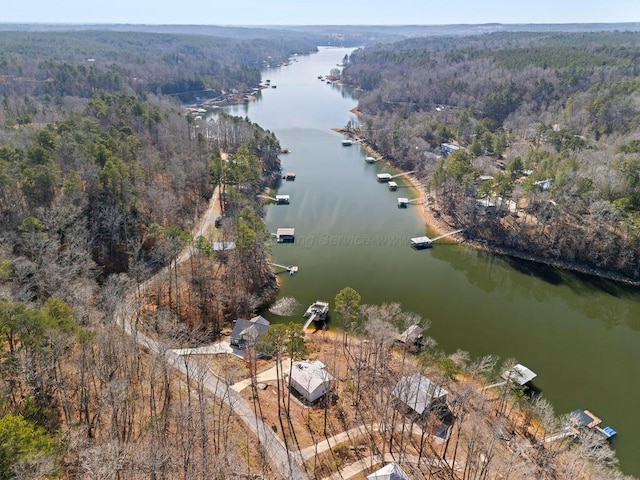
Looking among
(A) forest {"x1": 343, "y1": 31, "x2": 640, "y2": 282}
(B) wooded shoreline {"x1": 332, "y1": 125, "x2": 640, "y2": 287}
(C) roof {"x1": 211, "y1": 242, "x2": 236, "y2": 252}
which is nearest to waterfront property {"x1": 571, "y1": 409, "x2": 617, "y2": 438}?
(B) wooded shoreline {"x1": 332, "y1": 125, "x2": 640, "y2": 287}

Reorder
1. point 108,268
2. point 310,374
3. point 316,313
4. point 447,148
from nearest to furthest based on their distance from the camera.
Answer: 1. point 310,374
2. point 316,313
3. point 108,268
4. point 447,148

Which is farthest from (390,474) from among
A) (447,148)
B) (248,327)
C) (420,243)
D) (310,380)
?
(447,148)

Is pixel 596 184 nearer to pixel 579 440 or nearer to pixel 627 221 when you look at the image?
pixel 627 221

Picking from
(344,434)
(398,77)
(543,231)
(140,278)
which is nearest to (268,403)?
(344,434)

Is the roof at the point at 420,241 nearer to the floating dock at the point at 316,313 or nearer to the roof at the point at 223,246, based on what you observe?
the floating dock at the point at 316,313

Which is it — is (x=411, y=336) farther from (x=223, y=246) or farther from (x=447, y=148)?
(x=447, y=148)

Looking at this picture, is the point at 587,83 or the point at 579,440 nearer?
the point at 579,440
